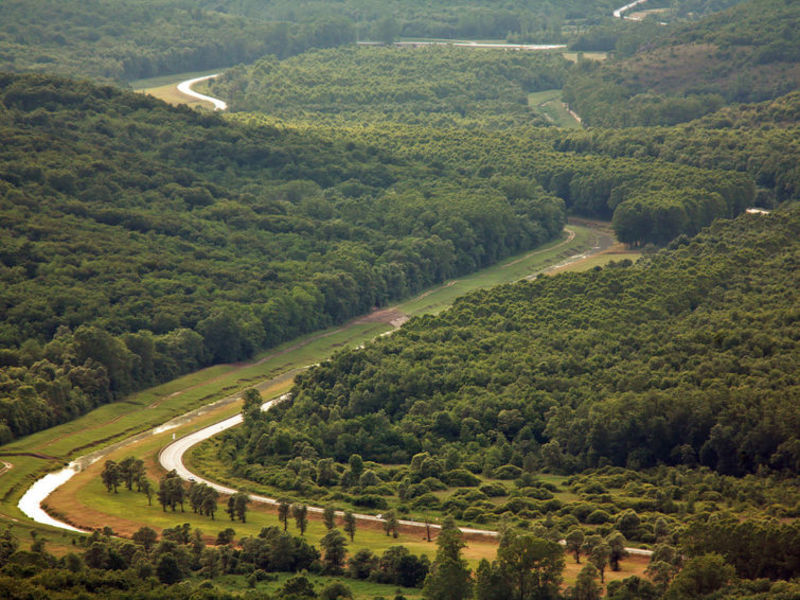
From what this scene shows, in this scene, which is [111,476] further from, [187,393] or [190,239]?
[190,239]

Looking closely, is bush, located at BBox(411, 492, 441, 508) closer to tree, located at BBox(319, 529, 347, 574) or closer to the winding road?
the winding road

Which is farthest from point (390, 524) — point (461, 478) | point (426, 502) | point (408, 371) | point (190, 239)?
point (190, 239)

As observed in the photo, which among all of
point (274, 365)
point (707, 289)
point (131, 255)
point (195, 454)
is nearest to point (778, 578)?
point (195, 454)

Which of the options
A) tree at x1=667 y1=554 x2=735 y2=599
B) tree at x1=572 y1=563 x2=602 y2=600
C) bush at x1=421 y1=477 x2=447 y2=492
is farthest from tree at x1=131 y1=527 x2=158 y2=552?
tree at x1=667 y1=554 x2=735 y2=599

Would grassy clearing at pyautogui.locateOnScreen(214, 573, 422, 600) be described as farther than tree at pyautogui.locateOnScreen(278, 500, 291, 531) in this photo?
No

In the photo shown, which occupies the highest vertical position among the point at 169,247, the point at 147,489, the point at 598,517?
the point at 169,247

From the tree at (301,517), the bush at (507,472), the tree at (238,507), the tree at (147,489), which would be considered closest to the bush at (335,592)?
the tree at (301,517)
